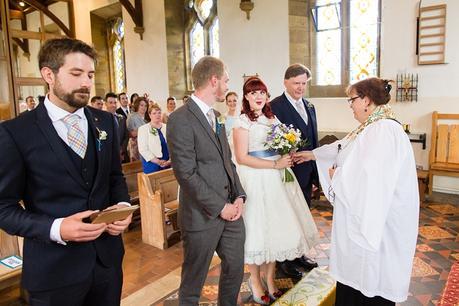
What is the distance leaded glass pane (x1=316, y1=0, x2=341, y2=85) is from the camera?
6.54 meters

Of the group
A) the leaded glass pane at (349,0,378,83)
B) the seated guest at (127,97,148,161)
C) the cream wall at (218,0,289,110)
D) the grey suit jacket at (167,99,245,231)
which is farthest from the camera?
the cream wall at (218,0,289,110)

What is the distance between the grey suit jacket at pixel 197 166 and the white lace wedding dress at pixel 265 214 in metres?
0.46

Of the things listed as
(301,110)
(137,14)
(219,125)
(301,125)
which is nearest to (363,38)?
(301,110)

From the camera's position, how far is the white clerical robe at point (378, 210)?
183cm

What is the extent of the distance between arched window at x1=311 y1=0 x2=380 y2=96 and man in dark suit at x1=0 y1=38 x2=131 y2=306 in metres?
5.62

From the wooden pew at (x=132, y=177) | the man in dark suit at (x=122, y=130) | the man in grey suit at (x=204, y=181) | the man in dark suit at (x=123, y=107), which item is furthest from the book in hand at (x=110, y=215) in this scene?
the man in dark suit at (x=123, y=107)

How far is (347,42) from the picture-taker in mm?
6426

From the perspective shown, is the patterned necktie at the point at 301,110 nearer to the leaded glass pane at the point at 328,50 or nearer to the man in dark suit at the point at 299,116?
the man in dark suit at the point at 299,116

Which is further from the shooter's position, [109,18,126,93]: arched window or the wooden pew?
[109,18,126,93]: arched window

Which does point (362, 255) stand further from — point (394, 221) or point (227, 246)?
point (227, 246)

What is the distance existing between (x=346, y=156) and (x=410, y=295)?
1.47 m

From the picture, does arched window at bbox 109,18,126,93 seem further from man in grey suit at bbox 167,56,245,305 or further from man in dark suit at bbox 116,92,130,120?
man in grey suit at bbox 167,56,245,305

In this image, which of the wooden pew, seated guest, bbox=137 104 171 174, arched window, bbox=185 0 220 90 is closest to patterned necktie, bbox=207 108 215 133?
seated guest, bbox=137 104 171 174

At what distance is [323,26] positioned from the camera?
262 inches
